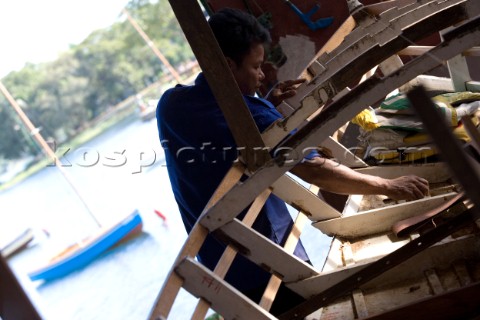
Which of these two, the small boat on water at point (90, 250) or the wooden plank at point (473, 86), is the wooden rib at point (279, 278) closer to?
the wooden plank at point (473, 86)

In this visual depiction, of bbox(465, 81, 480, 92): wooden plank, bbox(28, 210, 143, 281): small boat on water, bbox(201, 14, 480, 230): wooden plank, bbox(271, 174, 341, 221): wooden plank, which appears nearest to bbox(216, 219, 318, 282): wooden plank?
bbox(201, 14, 480, 230): wooden plank

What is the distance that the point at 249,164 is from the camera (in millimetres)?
1927

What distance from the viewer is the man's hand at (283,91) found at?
282cm

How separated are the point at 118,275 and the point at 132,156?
33.8 ft

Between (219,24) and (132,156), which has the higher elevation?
(132,156)

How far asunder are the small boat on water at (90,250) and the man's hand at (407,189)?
842 centimetres

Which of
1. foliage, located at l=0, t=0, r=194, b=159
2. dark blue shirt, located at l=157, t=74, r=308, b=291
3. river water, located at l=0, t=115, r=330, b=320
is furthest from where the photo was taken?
foliage, located at l=0, t=0, r=194, b=159

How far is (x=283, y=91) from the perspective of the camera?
290cm

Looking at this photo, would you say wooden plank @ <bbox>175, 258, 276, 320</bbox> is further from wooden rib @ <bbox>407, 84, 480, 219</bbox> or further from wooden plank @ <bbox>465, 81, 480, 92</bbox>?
wooden plank @ <bbox>465, 81, 480, 92</bbox>

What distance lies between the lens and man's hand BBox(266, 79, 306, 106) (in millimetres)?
2822

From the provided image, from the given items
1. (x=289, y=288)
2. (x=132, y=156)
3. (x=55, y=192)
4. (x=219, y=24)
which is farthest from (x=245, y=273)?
(x=55, y=192)

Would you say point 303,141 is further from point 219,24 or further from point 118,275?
point 118,275

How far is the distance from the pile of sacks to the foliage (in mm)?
29046

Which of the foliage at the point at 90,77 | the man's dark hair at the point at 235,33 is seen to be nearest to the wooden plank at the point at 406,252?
the man's dark hair at the point at 235,33
